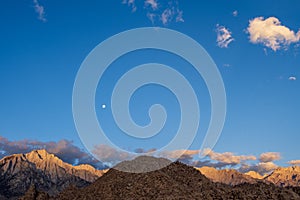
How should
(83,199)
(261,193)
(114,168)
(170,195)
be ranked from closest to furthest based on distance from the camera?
(170,195)
(261,193)
(83,199)
(114,168)

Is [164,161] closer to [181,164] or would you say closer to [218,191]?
[181,164]

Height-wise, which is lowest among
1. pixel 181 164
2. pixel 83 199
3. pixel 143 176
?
pixel 83 199

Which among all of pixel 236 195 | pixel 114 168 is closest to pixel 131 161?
pixel 114 168

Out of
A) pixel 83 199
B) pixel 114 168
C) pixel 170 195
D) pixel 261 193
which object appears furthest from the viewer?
pixel 114 168

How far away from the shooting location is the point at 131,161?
333 feet

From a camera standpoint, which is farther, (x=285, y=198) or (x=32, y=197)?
(x=32, y=197)

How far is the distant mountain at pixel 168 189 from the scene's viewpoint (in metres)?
74.2

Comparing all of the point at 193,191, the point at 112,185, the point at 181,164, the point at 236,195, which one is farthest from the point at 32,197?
the point at 236,195

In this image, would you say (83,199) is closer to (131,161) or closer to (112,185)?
(112,185)

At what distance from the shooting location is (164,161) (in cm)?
10250

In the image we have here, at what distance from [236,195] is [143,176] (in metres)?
20.2

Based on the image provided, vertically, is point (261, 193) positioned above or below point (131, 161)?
below

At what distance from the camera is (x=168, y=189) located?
75938 mm

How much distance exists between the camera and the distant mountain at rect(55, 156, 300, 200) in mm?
74250
